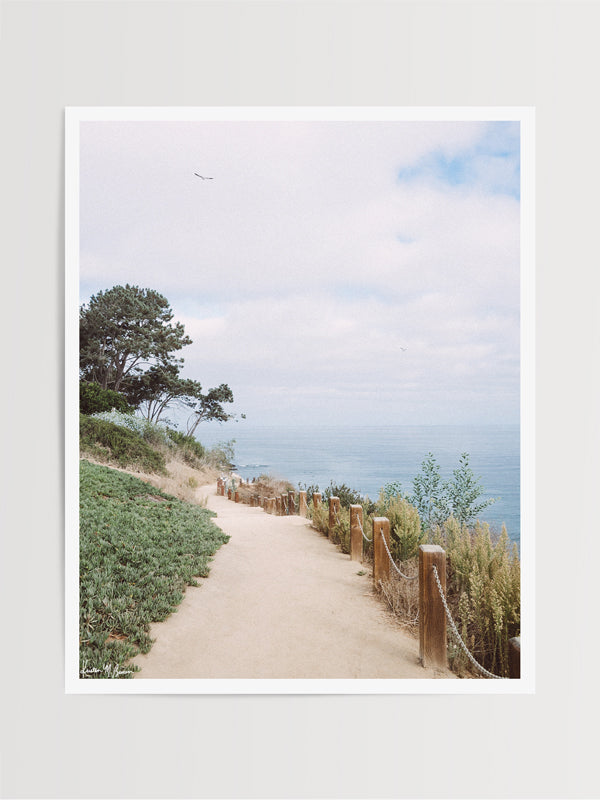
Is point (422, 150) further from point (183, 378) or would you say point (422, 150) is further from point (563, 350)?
point (183, 378)

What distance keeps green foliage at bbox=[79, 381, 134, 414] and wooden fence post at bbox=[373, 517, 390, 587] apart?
192 centimetres

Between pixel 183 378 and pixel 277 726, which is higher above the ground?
pixel 183 378

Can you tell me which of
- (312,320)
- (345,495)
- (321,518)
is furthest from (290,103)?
(321,518)

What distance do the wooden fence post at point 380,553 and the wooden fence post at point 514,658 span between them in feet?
2.94

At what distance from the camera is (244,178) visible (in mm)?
3133

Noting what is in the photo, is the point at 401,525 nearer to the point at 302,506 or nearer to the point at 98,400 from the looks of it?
the point at 302,506

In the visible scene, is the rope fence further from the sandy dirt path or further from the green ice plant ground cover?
the green ice plant ground cover

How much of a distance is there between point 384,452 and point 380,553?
867mm

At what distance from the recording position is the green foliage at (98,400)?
3109mm

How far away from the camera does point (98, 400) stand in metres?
3.16

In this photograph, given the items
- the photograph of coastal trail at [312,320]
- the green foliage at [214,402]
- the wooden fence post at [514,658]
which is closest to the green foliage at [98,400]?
the photograph of coastal trail at [312,320]

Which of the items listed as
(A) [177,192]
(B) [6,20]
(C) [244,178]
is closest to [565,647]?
(C) [244,178]

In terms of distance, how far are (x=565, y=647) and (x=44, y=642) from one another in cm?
325
